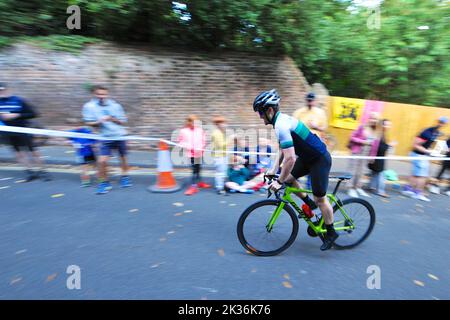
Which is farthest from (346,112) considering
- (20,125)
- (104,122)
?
(20,125)

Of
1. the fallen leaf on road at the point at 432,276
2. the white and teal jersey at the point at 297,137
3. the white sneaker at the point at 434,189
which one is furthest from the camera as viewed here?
the white sneaker at the point at 434,189

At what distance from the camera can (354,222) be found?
384cm

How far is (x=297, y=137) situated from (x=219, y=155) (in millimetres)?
2663

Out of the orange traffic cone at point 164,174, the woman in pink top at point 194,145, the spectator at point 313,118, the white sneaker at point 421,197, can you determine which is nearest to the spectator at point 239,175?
the woman in pink top at point 194,145

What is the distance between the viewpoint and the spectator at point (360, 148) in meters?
5.96

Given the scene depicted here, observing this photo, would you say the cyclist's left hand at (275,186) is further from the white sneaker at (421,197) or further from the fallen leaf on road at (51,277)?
the white sneaker at (421,197)

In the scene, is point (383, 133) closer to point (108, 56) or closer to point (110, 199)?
point (110, 199)

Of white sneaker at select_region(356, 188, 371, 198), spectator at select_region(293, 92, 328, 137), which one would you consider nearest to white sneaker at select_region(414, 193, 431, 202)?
white sneaker at select_region(356, 188, 371, 198)

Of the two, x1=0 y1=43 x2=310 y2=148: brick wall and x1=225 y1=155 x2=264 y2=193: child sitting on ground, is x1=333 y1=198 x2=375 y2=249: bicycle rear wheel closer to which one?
x1=225 y1=155 x2=264 y2=193: child sitting on ground

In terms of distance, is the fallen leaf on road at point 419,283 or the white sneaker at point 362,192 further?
the white sneaker at point 362,192

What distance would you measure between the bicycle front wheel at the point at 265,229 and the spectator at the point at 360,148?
2.90 m

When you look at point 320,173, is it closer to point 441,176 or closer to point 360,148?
A: point 360,148

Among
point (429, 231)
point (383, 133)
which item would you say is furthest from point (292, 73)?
point (429, 231)

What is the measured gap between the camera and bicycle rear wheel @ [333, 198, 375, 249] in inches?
148
